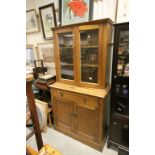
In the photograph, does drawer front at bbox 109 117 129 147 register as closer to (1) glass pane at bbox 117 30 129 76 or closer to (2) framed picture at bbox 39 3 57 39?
(1) glass pane at bbox 117 30 129 76

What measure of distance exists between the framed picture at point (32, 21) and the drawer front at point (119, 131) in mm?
2237

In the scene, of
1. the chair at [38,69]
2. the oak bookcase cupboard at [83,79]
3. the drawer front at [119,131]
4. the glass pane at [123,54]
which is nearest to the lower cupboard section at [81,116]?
the oak bookcase cupboard at [83,79]

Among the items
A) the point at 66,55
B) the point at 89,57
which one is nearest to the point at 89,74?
the point at 89,57

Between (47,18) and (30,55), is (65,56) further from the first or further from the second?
(30,55)

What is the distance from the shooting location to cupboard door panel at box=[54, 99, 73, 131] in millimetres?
1961

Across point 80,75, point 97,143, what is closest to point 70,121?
point 97,143

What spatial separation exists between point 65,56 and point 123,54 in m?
0.90

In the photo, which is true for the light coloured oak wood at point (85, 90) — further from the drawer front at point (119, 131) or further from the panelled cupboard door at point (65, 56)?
the drawer front at point (119, 131)

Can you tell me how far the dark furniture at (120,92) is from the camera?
5.05ft

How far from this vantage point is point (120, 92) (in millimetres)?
1686
